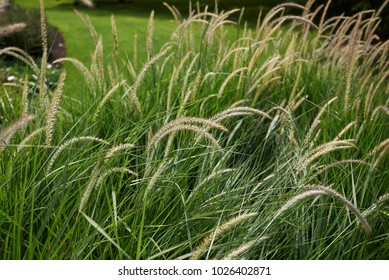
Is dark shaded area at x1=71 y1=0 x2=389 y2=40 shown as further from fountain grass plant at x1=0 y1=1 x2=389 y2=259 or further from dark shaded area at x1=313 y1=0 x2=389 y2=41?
fountain grass plant at x1=0 y1=1 x2=389 y2=259

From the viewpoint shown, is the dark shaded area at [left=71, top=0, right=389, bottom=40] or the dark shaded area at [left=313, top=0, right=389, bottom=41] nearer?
the dark shaded area at [left=71, top=0, right=389, bottom=40]

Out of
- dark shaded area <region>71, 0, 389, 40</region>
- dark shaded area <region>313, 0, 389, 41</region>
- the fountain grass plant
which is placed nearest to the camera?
the fountain grass plant

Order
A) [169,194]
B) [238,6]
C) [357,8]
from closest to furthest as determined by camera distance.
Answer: [169,194] < [238,6] < [357,8]

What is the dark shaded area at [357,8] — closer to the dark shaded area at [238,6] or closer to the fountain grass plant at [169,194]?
the dark shaded area at [238,6]

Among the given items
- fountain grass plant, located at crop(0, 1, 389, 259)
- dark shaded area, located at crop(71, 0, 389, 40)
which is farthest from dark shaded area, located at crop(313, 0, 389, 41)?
fountain grass plant, located at crop(0, 1, 389, 259)

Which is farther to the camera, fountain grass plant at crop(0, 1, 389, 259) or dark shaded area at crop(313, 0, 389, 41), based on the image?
dark shaded area at crop(313, 0, 389, 41)

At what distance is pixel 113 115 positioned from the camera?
3949mm

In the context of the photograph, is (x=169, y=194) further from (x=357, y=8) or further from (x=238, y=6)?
(x=357, y=8)

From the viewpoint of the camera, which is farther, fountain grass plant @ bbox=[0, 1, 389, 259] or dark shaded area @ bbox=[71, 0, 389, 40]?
dark shaded area @ bbox=[71, 0, 389, 40]

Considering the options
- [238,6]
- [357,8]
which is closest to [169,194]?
[238,6]

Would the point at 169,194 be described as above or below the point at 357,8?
A: below

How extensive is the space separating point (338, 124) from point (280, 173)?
816 mm

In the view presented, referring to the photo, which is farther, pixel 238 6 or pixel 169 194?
pixel 238 6

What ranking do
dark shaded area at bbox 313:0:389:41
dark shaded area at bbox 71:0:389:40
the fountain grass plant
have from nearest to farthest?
the fountain grass plant
dark shaded area at bbox 71:0:389:40
dark shaded area at bbox 313:0:389:41
